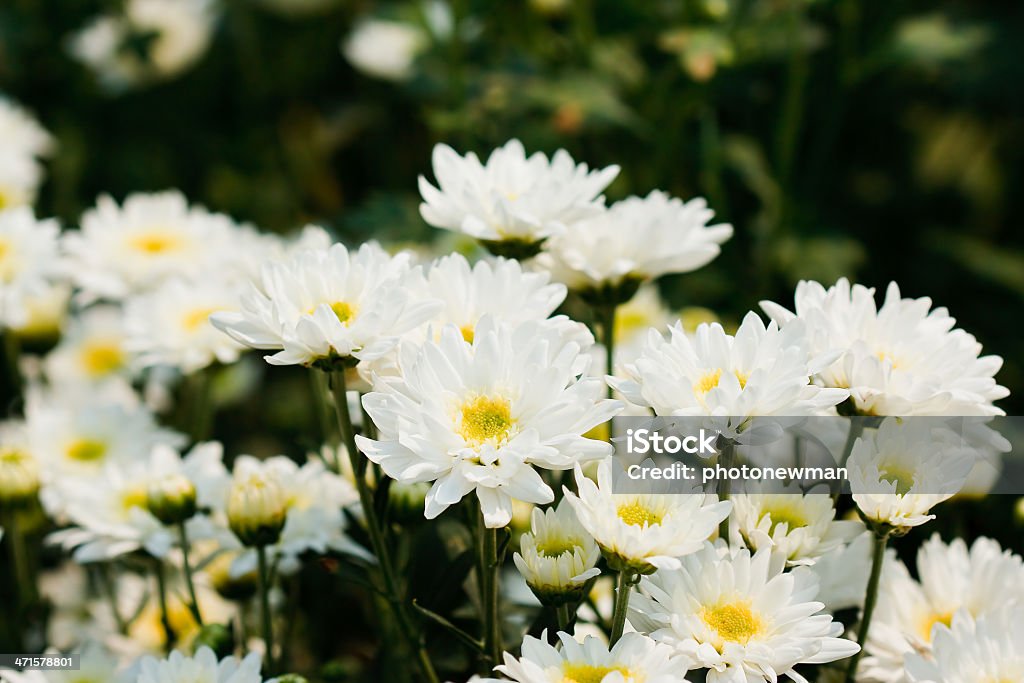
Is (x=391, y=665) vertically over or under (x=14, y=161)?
under

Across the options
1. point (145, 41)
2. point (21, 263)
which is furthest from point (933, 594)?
point (145, 41)

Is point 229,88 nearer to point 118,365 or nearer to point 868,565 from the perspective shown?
point 118,365

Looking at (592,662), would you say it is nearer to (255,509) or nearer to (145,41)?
(255,509)

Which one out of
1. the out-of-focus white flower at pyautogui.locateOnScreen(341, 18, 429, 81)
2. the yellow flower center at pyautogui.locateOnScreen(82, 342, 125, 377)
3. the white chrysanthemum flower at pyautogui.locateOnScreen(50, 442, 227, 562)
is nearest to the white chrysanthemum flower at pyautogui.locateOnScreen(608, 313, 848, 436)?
the white chrysanthemum flower at pyautogui.locateOnScreen(50, 442, 227, 562)

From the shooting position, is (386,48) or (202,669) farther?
(386,48)

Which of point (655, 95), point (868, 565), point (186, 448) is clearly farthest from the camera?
point (655, 95)

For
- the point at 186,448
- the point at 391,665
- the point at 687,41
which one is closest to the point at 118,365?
the point at 186,448
